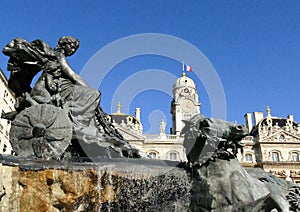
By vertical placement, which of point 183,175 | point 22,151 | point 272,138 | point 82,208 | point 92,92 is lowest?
point 82,208

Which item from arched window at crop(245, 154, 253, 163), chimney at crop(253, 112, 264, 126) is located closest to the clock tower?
chimney at crop(253, 112, 264, 126)

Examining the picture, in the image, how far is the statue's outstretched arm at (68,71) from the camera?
7785mm

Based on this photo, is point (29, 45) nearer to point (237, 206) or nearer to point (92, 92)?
point (92, 92)

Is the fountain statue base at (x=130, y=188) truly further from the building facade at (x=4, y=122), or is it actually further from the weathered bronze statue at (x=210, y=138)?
the building facade at (x=4, y=122)

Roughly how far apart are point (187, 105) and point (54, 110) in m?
62.0

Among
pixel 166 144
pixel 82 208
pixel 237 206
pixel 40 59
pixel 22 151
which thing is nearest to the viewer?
pixel 237 206

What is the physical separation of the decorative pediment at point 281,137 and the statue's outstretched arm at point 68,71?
46.6 metres

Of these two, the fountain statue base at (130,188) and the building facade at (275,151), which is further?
the building facade at (275,151)

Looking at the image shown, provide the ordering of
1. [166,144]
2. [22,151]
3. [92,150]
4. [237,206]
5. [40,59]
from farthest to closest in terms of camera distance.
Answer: [166,144] < [40,59] < [92,150] < [22,151] < [237,206]

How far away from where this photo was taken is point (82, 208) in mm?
5586

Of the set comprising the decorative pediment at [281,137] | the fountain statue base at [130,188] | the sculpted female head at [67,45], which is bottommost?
the fountain statue base at [130,188]

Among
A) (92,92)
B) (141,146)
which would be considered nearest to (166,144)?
(141,146)

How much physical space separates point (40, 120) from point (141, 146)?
142 feet

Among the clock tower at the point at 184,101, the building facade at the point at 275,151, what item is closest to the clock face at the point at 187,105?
the clock tower at the point at 184,101
